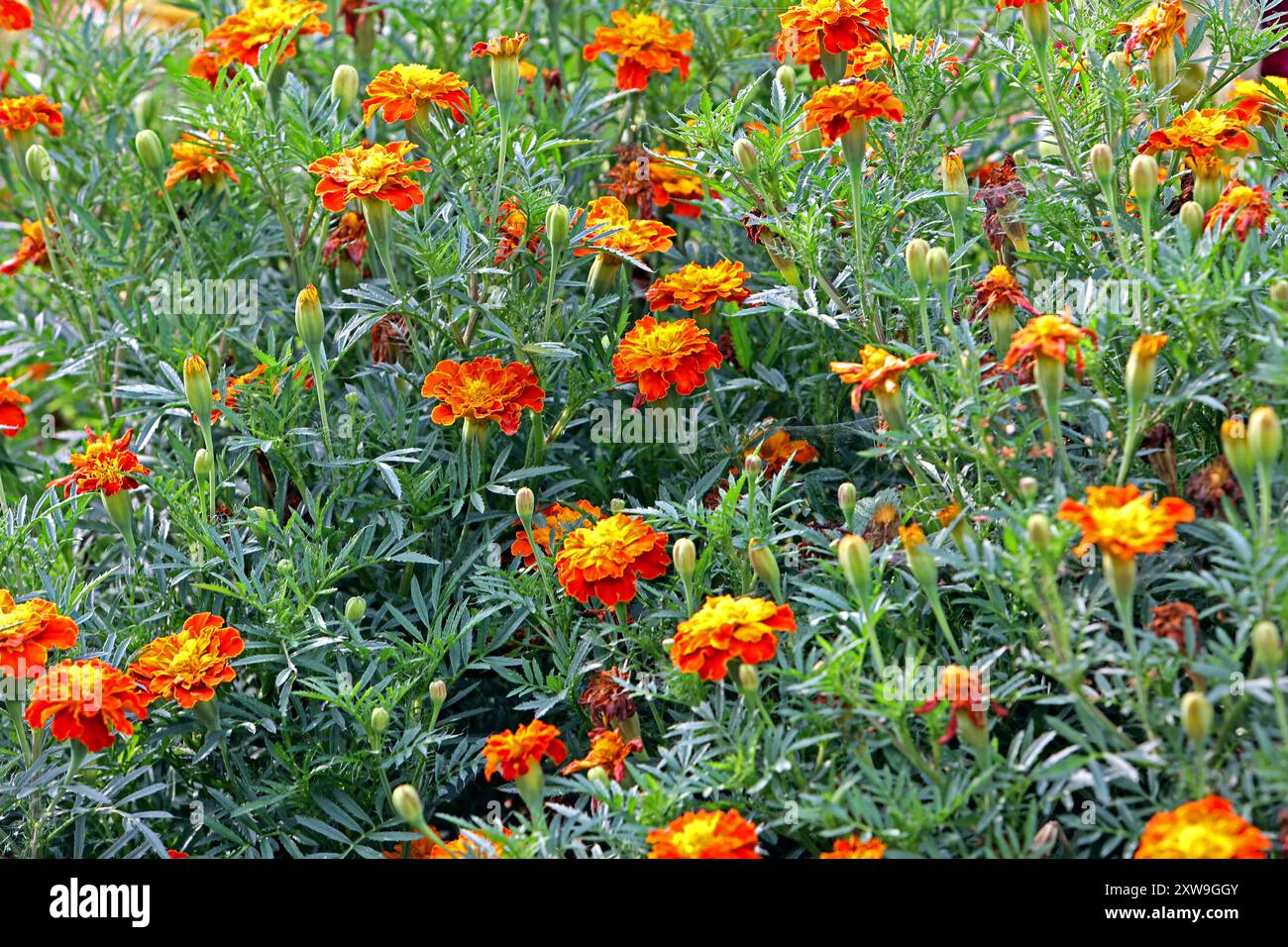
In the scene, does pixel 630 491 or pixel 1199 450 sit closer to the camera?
pixel 1199 450

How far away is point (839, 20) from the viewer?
157 cm

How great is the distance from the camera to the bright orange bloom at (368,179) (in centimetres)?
152

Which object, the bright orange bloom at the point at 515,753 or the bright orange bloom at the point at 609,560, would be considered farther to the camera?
the bright orange bloom at the point at 609,560

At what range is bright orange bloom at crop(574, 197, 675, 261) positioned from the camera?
5.42 feet

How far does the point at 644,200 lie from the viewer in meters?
1.91

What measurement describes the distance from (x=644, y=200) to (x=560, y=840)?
98cm

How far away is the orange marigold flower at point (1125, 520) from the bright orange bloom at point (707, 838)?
0.38 meters

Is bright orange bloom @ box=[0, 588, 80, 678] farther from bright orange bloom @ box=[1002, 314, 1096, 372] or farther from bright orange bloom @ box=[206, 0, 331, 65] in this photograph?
bright orange bloom @ box=[1002, 314, 1096, 372]

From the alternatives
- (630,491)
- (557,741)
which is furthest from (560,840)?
(630,491)

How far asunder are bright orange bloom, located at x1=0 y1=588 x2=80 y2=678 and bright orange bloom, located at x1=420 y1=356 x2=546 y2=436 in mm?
452

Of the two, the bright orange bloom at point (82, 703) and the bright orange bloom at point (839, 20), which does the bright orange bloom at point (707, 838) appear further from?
the bright orange bloom at point (839, 20)

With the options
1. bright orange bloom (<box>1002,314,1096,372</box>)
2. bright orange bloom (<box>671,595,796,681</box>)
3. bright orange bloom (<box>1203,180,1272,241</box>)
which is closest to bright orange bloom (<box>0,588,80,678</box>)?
bright orange bloom (<box>671,595,796,681</box>)

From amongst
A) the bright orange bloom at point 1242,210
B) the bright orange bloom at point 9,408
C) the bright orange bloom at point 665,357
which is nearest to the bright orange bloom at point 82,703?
the bright orange bloom at point 9,408
